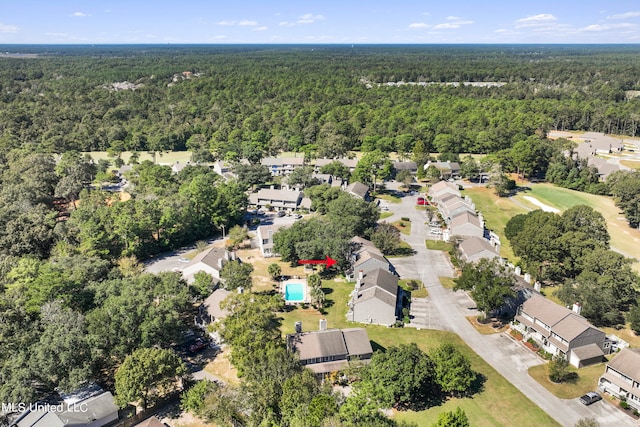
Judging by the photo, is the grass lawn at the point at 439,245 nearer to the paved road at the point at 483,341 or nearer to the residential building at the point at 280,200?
the paved road at the point at 483,341

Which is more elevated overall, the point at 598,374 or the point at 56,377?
the point at 56,377

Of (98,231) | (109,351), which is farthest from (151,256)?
(109,351)

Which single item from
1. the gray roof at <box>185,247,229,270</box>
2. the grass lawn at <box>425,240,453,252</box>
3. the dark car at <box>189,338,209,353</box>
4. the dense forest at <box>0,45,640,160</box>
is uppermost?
the dense forest at <box>0,45,640,160</box>

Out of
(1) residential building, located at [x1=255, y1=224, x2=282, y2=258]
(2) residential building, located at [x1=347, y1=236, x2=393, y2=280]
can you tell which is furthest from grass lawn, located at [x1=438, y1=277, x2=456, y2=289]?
(1) residential building, located at [x1=255, y1=224, x2=282, y2=258]

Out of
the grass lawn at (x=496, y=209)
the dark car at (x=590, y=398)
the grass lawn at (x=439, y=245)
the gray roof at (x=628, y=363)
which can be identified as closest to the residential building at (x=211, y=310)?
the dark car at (x=590, y=398)

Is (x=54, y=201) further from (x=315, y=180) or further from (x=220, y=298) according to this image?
(x=220, y=298)

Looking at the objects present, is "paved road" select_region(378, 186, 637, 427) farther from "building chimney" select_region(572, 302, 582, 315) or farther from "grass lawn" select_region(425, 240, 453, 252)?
"building chimney" select_region(572, 302, 582, 315)

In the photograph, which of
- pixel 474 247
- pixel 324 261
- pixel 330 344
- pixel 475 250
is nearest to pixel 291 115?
pixel 324 261
